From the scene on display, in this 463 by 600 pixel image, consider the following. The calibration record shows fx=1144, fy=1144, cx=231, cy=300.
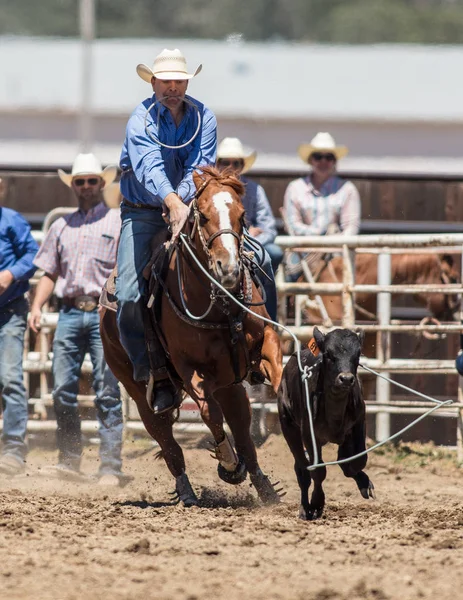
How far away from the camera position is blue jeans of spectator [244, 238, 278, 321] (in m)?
6.82

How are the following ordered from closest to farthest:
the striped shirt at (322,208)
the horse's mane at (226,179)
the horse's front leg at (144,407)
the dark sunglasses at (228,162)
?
the horse's mane at (226,179), the horse's front leg at (144,407), the dark sunglasses at (228,162), the striped shirt at (322,208)

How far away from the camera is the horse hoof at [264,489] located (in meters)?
6.86

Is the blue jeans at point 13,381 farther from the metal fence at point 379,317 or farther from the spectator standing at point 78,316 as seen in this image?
the metal fence at point 379,317

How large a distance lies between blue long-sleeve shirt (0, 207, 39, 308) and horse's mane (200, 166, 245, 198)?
9.09ft

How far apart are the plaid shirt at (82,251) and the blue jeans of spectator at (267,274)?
183 cm

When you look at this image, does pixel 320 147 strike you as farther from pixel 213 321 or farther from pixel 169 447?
pixel 213 321

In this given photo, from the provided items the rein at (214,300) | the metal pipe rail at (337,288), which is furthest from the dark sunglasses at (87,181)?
the rein at (214,300)

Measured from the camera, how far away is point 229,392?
684 cm

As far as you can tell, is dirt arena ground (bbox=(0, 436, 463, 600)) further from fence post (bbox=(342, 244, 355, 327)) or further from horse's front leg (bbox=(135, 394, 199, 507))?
fence post (bbox=(342, 244, 355, 327))

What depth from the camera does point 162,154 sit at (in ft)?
22.1

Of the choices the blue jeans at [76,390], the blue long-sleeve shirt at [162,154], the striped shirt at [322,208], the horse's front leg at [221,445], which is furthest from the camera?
the striped shirt at [322,208]

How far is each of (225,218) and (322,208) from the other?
152 inches

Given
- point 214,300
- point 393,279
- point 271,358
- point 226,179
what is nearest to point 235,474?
point 271,358

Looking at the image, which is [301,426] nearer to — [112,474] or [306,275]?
[112,474]
